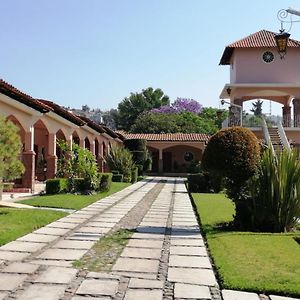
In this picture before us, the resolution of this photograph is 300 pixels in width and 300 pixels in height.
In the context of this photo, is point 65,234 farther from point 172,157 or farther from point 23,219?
point 172,157

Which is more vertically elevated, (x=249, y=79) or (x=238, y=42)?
(x=238, y=42)

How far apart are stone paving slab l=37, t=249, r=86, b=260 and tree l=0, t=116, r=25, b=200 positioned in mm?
3875

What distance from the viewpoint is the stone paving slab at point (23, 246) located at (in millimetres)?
6504

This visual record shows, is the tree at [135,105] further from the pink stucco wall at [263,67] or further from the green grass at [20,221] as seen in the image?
the green grass at [20,221]

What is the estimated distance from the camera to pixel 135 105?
69250 mm

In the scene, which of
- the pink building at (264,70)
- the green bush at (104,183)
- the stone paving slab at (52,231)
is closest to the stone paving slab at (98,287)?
the stone paving slab at (52,231)

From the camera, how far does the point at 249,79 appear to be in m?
25.2

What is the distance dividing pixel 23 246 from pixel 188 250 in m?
2.46

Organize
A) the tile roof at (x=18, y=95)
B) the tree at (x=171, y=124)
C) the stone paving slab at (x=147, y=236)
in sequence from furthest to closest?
the tree at (x=171, y=124) → the tile roof at (x=18, y=95) → the stone paving slab at (x=147, y=236)

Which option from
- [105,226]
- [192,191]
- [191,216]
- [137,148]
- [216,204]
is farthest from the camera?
[137,148]

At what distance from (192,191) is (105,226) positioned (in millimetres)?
11588

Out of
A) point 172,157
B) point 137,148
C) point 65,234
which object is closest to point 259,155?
point 65,234

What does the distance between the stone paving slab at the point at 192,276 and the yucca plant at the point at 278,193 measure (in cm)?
371

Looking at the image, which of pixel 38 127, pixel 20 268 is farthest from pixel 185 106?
pixel 20 268
